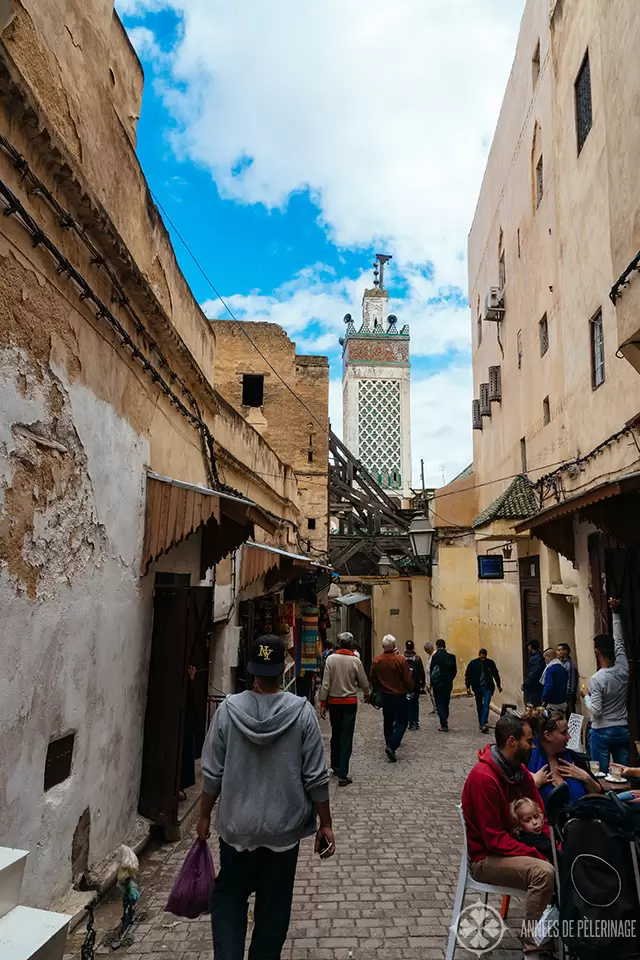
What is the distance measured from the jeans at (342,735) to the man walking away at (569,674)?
2664mm

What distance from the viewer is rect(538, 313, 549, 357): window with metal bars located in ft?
36.0

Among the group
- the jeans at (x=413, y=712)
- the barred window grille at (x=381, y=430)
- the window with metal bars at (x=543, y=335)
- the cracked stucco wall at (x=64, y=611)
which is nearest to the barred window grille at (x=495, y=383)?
the window with metal bars at (x=543, y=335)

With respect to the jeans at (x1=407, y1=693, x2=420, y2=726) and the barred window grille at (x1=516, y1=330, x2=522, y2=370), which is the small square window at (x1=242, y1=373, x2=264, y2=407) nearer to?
the barred window grille at (x1=516, y1=330, x2=522, y2=370)

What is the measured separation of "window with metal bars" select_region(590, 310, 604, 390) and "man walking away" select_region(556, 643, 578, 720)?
10.7 feet

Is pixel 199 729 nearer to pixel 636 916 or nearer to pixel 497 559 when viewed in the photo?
pixel 636 916

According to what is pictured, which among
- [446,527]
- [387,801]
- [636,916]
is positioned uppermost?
[446,527]

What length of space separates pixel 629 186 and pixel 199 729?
20.2ft

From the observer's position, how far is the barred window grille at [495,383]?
1470 cm

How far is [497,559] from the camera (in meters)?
12.7

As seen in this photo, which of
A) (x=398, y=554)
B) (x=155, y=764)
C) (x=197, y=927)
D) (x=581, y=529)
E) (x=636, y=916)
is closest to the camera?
(x=636, y=916)

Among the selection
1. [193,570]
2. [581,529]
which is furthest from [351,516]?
[193,570]

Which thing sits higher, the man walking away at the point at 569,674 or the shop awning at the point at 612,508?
the shop awning at the point at 612,508

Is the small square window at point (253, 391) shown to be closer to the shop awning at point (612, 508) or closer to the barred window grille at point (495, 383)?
the barred window grille at point (495, 383)

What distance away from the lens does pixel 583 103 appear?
8.87 meters
